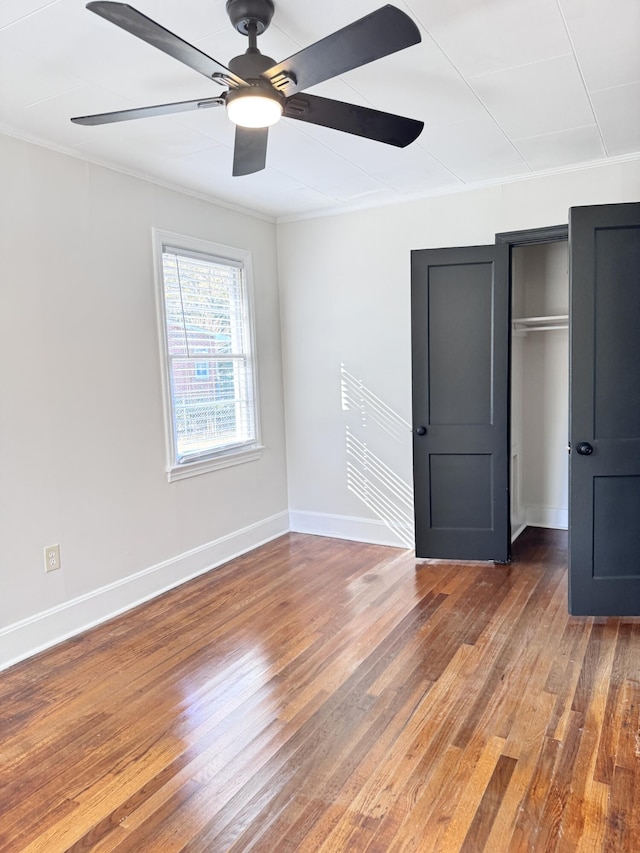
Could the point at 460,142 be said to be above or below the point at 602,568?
above

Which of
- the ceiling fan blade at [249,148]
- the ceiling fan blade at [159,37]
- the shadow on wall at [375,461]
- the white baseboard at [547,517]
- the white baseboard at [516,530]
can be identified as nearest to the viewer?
the ceiling fan blade at [159,37]

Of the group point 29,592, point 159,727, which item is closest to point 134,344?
point 29,592

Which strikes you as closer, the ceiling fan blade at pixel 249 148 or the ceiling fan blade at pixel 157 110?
the ceiling fan blade at pixel 157 110

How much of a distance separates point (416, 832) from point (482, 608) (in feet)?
5.49

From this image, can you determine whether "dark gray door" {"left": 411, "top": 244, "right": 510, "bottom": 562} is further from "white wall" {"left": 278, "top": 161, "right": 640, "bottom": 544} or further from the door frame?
"white wall" {"left": 278, "top": 161, "right": 640, "bottom": 544}

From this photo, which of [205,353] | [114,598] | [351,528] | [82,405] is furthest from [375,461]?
[82,405]

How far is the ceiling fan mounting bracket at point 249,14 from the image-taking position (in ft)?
6.00

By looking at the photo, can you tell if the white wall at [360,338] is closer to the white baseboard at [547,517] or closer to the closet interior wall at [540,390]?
the closet interior wall at [540,390]

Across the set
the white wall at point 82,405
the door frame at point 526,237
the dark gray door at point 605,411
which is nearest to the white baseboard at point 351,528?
the white wall at point 82,405

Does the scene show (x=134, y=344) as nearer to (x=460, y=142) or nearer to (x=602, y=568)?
(x=460, y=142)

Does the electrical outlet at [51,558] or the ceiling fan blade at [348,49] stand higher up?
the ceiling fan blade at [348,49]

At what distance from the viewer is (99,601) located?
3.28 meters

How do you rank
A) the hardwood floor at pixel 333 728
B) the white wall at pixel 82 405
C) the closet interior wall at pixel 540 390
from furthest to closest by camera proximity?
the closet interior wall at pixel 540 390, the white wall at pixel 82 405, the hardwood floor at pixel 333 728

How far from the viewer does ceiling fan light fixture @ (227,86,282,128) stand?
182cm
